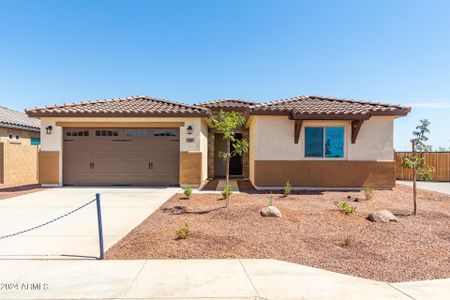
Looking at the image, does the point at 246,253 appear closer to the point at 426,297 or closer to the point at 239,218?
the point at 239,218

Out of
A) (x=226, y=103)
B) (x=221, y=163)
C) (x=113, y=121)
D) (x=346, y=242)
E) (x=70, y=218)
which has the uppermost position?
(x=226, y=103)

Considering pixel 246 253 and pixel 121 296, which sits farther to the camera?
pixel 246 253

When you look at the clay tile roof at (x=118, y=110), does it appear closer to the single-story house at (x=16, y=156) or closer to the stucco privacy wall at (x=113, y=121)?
the stucco privacy wall at (x=113, y=121)

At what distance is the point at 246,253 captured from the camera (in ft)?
15.8

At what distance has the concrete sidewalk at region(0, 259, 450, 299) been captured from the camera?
3.44 metres

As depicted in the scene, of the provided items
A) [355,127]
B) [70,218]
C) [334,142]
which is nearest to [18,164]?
[70,218]

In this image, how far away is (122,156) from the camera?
512 inches

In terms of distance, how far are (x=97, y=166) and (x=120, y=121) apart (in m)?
2.54

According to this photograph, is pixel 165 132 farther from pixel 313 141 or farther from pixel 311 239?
pixel 311 239

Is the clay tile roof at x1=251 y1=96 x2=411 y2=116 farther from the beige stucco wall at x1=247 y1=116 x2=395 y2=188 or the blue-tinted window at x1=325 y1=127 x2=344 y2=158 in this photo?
the blue-tinted window at x1=325 y1=127 x2=344 y2=158

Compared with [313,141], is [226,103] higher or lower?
higher

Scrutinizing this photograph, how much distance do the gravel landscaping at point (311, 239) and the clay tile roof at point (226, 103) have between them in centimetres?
1106

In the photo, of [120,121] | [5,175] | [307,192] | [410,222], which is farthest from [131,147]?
[410,222]

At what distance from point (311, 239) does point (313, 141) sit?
7.49 metres
